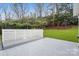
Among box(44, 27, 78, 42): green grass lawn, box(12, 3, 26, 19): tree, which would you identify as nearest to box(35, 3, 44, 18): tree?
box(12, 3, 26, 19): tree

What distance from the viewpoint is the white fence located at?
8.22 feet

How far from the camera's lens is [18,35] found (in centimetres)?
253

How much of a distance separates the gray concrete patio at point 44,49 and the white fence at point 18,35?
0.07 m

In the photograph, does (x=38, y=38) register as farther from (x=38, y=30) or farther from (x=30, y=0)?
(x=30, y=0)

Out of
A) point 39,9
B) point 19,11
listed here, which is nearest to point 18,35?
point 19,11

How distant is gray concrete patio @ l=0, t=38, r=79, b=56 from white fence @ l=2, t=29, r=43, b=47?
69 mm

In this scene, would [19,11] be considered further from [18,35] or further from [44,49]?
[44,49]

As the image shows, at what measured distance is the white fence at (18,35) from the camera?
2506 millimetres

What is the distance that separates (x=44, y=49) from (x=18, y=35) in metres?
0.39

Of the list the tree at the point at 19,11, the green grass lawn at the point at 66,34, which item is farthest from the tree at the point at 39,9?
the green grass lawn at the point at 66,34

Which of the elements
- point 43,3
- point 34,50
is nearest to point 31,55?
point 34,50

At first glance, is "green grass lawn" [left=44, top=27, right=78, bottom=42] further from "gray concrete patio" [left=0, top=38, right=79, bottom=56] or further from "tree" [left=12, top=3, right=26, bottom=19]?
"tree" [left=12, top=3, right=26, bottom=19]

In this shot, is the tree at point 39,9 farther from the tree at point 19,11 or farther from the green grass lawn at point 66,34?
the green grass lawn at point 66,34

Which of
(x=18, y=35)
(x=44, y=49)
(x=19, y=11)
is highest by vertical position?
(x=19, y=11)
